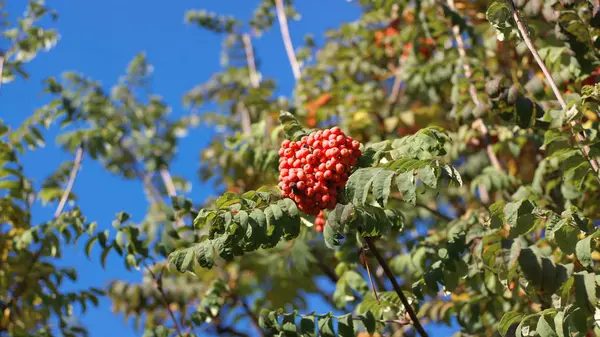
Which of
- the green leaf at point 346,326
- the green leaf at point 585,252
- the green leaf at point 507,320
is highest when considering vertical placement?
the green leaf at point 346,326

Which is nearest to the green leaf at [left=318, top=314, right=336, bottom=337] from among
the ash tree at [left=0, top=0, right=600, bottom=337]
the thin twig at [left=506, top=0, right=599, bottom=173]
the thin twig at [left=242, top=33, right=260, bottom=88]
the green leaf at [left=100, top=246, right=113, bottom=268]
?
the ash tree at [left=0, top=0, right=600, bottom=337]

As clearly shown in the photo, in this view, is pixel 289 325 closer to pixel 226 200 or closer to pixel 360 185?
pixel 226 200

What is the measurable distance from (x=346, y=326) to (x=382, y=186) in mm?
814

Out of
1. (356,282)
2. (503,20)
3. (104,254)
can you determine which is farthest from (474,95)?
(104,254)

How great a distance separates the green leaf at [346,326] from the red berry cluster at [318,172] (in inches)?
21.4

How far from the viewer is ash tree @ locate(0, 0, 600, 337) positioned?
9.72 feet

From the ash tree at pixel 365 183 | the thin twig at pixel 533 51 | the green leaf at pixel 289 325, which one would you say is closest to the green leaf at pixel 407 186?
the ash tree at pixel 365 183

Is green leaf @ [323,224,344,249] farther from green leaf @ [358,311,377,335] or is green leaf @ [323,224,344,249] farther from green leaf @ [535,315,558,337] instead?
green leaf @ [535,315,558,337]

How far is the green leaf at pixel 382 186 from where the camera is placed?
2727mm

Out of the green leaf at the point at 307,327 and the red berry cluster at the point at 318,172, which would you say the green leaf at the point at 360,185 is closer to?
the red berry cluster at the point at 318,172

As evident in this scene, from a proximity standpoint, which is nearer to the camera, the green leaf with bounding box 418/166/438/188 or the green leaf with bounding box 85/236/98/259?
the green leaf with bounding box 418/166/438/188

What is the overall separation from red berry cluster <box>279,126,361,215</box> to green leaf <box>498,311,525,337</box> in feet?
2.65

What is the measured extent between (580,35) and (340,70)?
138 inches

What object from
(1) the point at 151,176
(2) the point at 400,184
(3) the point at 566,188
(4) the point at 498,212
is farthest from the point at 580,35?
(1) the point at 151,176
